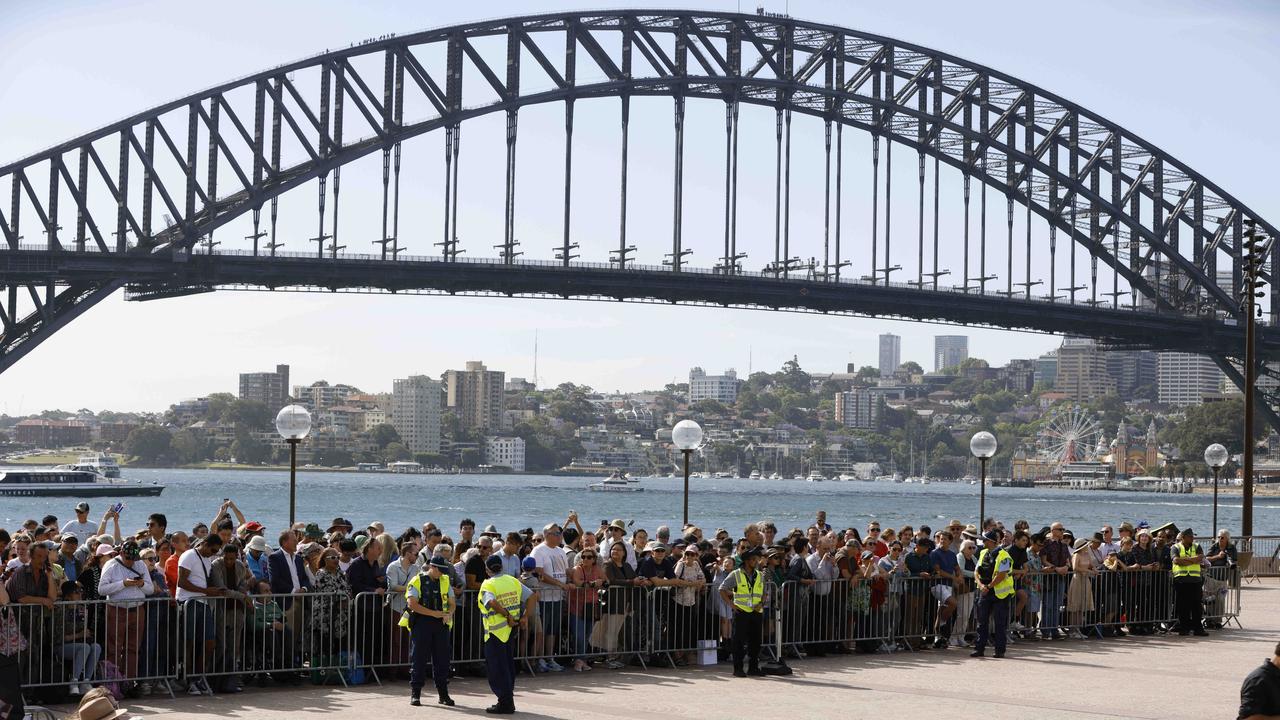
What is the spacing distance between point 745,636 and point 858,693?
4.63ft

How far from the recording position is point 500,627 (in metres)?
13.2

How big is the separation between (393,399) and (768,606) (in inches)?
6728

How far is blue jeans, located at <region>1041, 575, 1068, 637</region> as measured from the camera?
62.8ft

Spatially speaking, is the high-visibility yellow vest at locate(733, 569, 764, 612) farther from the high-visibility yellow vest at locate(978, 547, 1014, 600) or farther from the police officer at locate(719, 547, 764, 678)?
the high-visibility yellow vest at locate(978, 547, 1014, 600)

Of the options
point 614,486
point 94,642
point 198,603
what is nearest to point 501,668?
point 198,603

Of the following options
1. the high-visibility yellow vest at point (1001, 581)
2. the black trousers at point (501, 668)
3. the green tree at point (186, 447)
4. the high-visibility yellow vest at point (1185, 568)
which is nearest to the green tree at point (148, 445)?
the green tree at point (186, 447)

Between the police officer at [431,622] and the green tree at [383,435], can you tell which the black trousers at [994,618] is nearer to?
the police officer at [431,622]

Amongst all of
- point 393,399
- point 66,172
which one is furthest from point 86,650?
point 393,399

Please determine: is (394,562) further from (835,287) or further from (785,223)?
(785,223)

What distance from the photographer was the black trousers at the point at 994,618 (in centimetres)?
1708

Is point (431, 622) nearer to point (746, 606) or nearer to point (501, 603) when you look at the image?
point (501, 603)

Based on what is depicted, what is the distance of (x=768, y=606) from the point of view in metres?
16.4

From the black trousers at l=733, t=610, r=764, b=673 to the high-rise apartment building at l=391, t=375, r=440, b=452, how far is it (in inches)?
6361

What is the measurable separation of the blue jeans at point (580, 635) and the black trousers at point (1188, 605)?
7778 mm
